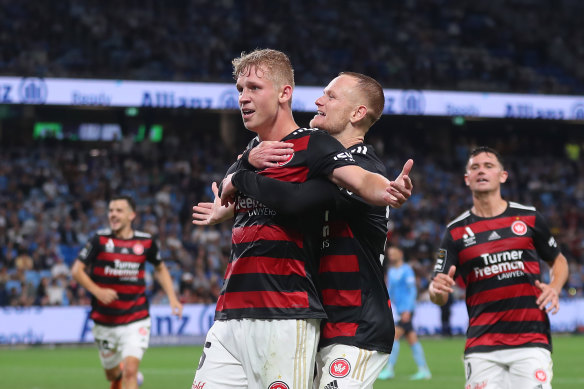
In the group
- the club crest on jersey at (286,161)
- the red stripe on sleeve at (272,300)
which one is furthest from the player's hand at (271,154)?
the red stripe on sleeve at (272,300)

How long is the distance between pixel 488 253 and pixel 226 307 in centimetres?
313

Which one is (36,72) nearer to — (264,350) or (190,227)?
(190,227)

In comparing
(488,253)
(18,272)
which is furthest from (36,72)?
(488,253)

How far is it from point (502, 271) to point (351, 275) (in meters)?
2.64

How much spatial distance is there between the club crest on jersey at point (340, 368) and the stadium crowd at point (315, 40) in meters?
21.3

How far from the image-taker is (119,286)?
1156 cm

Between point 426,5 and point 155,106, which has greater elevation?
point 426,5

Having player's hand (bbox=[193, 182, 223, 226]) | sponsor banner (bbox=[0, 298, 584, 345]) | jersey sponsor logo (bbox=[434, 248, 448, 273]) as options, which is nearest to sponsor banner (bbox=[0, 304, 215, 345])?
sponsor banner (bbox=[0, 298, 584, 345])

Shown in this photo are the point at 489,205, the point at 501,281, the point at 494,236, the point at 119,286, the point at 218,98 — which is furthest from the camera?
the point at 218,98

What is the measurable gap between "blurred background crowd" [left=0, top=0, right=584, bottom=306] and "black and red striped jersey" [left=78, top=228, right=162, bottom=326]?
11067 millimetres

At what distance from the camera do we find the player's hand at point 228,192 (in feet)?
16.2

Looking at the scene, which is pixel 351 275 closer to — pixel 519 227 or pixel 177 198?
pixel 519 227

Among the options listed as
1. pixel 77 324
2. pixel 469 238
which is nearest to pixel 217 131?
pixel 77 324

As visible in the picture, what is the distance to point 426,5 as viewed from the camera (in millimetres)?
35469
